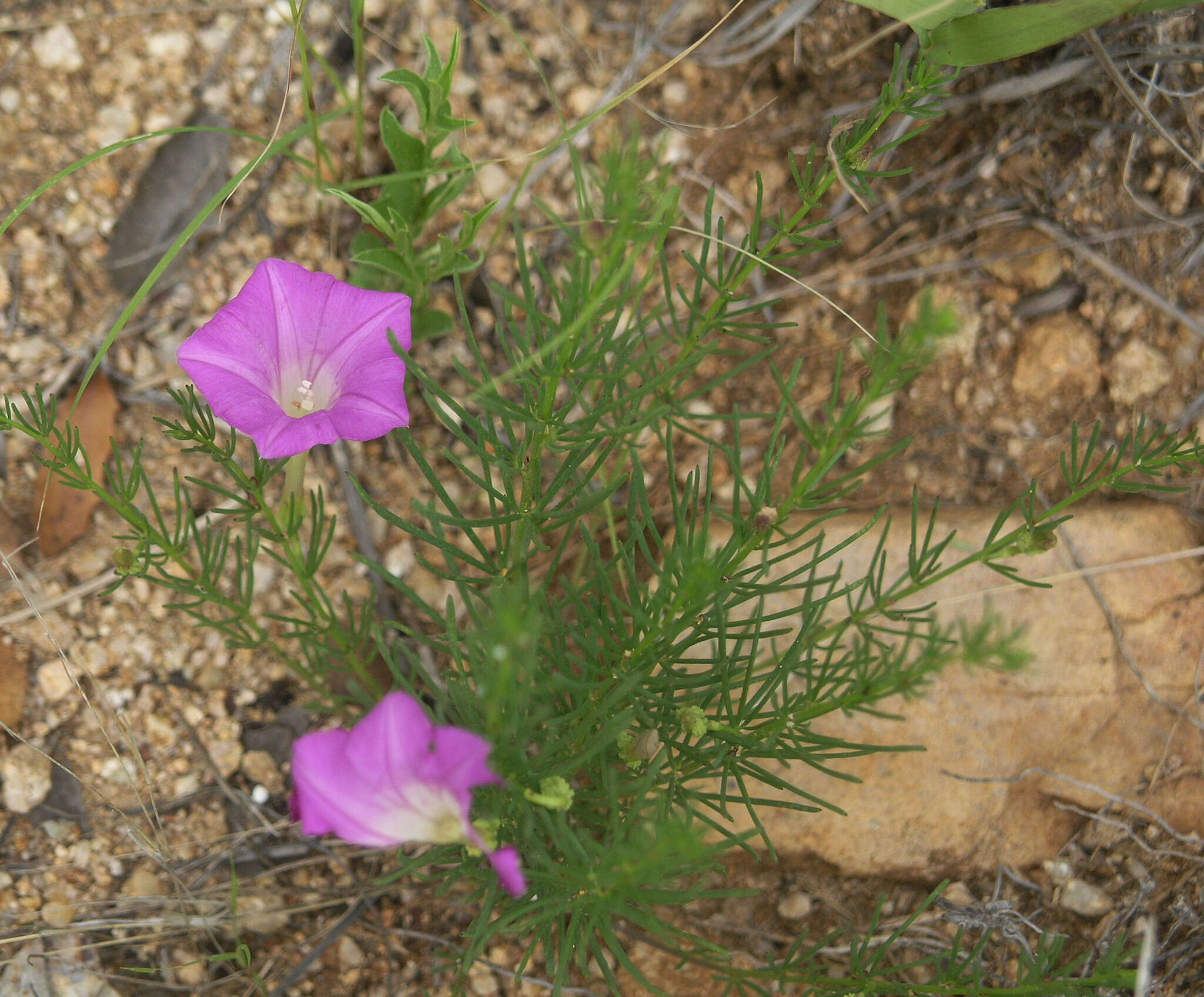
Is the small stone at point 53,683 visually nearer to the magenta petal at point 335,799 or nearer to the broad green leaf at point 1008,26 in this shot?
the magenta petal at point 335,799

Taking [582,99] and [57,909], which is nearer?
[57,909]

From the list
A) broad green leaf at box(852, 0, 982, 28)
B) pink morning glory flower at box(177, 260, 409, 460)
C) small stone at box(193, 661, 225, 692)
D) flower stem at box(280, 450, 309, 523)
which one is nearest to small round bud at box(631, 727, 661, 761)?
pink morning glory flower at box(177, 260, 409, 460)

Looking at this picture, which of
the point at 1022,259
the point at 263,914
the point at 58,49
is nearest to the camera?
the point at 263,914

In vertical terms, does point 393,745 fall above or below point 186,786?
above

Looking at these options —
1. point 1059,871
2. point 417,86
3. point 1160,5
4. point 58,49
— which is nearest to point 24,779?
point 417,86

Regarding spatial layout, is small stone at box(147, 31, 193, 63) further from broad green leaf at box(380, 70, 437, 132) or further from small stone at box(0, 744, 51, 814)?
small stone at box(0, 744, 51, 814)

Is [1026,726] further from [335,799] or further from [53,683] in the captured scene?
[53,683]

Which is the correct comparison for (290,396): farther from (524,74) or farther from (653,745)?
(524,74)

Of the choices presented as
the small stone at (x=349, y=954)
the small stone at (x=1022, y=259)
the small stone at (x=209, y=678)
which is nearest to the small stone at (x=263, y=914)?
the small stone at (x=349, y=954)
